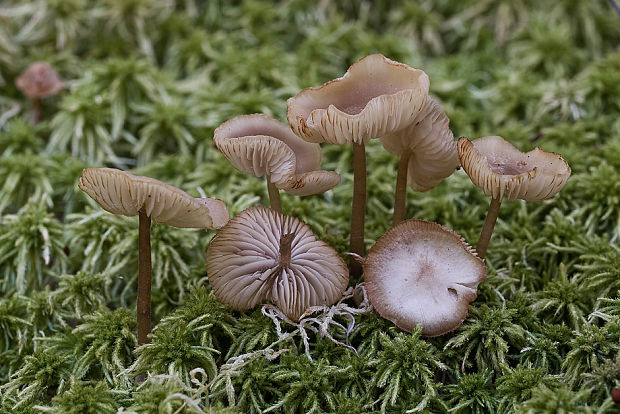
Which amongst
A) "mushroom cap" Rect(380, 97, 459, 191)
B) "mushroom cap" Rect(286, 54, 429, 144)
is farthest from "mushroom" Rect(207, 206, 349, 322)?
"mushroom cap" Rect(380, 97, 459, 191)

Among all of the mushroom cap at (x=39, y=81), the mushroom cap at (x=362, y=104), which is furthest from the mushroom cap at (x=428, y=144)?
the mushroom cap at (x=39, y=81)

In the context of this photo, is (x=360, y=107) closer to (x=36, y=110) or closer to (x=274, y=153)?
(x=274, y=153)

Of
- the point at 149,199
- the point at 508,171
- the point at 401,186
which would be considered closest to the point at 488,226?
the point at 508,171

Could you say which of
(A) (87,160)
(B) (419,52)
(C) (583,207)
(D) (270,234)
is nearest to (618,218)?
(C) (583,207)

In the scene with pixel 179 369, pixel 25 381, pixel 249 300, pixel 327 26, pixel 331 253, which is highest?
pixel 327 26

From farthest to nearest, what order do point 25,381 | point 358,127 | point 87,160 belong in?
1. point 87,160
2. point 25,381
3. point 358,127

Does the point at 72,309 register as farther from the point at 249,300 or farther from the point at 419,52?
the point at 419,52

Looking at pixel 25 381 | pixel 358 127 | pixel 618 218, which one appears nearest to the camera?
pixel 358 127
